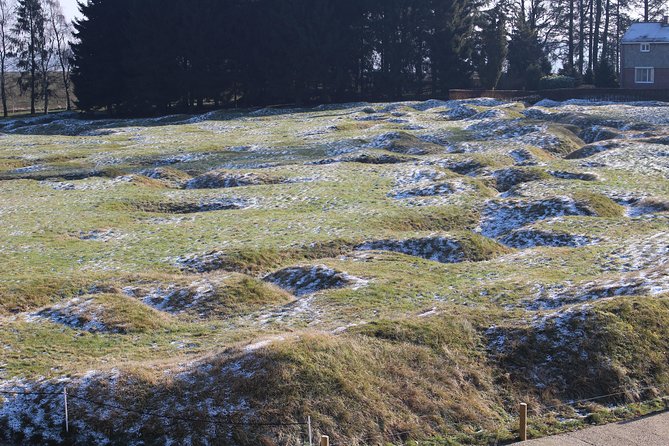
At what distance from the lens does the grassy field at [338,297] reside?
14375 millimetres

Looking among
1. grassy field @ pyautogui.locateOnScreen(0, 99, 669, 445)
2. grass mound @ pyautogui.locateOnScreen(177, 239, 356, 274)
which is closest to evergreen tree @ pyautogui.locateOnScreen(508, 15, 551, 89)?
grassy field @ pyautogui.locateOnScreen(0, 99, 669, 445)

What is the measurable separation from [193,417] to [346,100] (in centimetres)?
9093

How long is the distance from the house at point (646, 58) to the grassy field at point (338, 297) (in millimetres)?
52799

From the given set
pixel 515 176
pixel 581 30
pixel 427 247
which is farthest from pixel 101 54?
pixel 427 247

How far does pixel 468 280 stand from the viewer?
2266 centimetres

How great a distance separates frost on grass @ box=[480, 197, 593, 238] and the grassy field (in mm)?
106

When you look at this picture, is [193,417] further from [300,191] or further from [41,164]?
[41,164]

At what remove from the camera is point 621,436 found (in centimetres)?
1346

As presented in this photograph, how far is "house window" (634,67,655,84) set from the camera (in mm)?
94250

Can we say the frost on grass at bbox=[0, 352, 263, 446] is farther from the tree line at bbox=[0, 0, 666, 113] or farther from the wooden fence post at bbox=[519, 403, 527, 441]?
the tree line at bbox=[0, 0, 666, 113]

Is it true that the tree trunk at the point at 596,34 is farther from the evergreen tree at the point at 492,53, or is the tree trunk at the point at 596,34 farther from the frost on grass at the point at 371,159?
the frost on grass at the point at 371,159

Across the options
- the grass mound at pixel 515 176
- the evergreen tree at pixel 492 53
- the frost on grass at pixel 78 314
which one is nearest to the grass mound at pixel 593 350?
the frost on grass at pixel 78 314

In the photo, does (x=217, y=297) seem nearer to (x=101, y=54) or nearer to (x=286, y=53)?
(x=286, y=53)

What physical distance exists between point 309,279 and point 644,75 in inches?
3357
